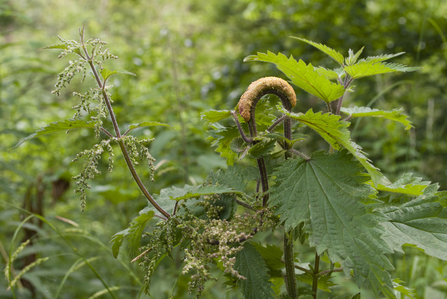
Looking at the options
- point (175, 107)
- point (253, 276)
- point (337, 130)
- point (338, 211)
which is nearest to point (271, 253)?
point (253, 276)

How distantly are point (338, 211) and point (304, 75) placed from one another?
0.96ft

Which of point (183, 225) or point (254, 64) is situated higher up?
point (254, 64)

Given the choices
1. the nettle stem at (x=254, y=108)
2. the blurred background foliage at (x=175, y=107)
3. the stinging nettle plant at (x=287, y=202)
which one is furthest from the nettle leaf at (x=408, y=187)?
the blurred background foliage at (x=175, y=107)

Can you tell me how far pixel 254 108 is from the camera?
703mm

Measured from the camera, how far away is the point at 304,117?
0.64m

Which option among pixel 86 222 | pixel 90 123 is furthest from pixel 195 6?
pixel 90 123

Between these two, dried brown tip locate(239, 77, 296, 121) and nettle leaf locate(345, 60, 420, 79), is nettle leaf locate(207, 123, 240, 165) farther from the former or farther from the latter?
nettle leaf locate(345, 60, 420, 79)

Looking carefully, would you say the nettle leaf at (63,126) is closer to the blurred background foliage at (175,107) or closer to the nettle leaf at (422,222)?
the nettle leaf at (422,222)

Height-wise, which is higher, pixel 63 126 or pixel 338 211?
pixel 63 126

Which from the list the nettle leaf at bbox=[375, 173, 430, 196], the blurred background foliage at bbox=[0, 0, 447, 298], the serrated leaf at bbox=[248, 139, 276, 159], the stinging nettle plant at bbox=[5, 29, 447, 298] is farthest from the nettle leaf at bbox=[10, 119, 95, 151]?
the blurred background foliage at bbox=[0, 0, 447, 298]

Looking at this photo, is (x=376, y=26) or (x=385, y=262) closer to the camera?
(x=385, y=262)

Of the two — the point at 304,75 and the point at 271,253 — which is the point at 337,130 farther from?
the point at 271,253

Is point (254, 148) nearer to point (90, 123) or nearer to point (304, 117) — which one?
point (304, 117)

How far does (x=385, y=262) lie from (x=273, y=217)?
222 millimetres
